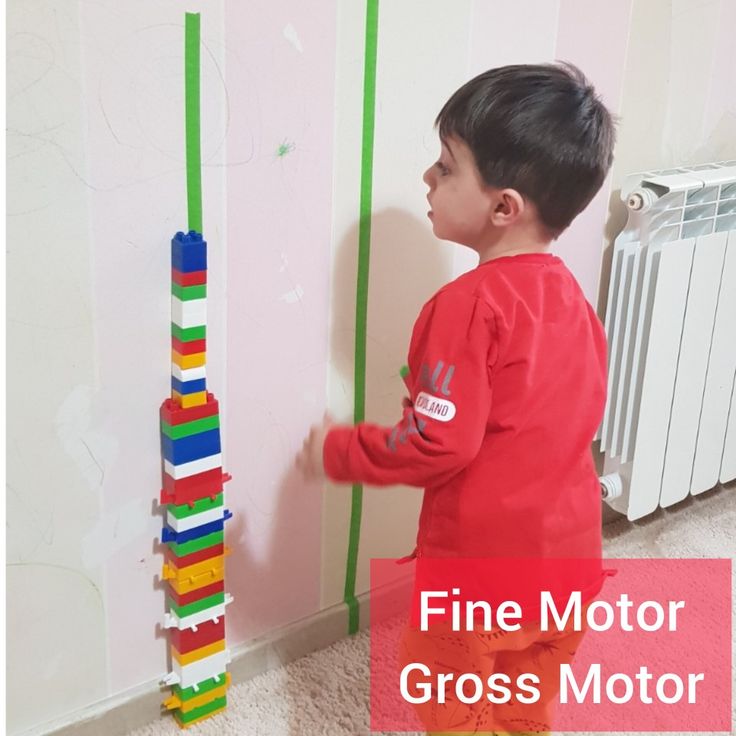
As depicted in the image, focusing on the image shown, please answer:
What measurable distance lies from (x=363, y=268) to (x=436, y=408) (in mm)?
408

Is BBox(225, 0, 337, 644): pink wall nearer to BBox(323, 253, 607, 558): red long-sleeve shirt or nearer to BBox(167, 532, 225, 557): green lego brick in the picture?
BBox(167, 532, 225, 557): green lego brick

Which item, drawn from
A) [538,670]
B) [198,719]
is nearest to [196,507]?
[198,719]

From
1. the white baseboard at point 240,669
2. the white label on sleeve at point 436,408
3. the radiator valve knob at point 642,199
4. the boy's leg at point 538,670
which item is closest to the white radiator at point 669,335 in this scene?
the radiator valve knob at point 642,199

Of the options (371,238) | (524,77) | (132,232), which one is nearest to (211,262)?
(132,232)

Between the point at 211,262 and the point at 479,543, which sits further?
the point at 211,262

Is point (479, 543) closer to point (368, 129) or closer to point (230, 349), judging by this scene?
point (230, 349)

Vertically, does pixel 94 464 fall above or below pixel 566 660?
above

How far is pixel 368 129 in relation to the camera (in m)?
1.19

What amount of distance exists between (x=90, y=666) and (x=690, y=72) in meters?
1.30

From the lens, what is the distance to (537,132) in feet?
2.97

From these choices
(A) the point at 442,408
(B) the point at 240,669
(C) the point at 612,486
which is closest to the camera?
(A) the point at 442,408

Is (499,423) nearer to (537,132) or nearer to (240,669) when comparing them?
(537,132)

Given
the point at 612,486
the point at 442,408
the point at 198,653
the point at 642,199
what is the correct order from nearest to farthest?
the point at 442,408
the point at 198,653
the point at 642,199
the point at 612,486

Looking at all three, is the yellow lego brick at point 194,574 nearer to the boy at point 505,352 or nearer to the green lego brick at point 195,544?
the green lego brick at point 195,544
